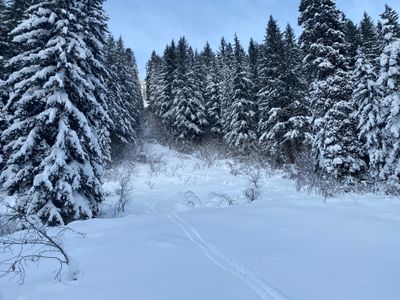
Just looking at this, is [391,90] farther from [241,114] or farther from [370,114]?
[241,114]

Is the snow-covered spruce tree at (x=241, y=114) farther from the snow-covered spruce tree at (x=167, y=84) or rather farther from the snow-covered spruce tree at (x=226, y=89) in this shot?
the snow-covered spruce tree at (x=167, y=84)

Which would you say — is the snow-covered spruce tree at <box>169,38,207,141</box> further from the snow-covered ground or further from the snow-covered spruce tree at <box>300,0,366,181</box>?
the snow-covered ground

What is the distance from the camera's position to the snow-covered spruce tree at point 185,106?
37344mm

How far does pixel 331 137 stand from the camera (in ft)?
54.3

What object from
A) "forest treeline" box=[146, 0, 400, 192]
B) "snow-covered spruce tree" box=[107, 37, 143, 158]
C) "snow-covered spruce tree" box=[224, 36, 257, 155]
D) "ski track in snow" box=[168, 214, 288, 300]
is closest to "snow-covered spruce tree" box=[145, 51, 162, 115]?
"snow-covered spruce tree" box=[107, 37, 143, 158]

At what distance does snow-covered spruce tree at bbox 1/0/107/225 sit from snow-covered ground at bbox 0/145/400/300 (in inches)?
101

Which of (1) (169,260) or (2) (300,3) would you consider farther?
(2) (300,3)

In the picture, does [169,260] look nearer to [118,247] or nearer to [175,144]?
[118,247]

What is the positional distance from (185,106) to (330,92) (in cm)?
2217

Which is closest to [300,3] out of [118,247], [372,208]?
[372,208]

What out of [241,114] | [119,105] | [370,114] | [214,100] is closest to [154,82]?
[214,100]

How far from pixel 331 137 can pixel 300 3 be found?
8.35 meters

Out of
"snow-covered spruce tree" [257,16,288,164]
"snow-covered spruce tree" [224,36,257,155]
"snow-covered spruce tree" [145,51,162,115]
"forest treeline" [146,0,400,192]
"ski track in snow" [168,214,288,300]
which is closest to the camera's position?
"ski track in snow" [168,214,288,300]

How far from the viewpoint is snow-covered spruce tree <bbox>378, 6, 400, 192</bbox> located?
47.5 feet
